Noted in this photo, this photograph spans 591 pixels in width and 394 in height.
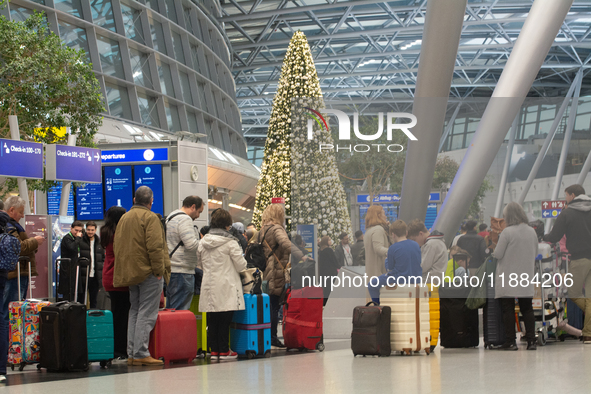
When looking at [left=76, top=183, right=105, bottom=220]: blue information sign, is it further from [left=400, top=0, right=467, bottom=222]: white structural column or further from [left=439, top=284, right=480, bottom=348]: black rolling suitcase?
[left=439, top=284, right=480, bottom=348]: black rolling suitcase

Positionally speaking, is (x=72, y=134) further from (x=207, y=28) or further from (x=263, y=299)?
(x=207, y=28)

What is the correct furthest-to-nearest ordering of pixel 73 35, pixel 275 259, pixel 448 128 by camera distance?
pixel 73 35, pixel 448 128, pixel 275 259

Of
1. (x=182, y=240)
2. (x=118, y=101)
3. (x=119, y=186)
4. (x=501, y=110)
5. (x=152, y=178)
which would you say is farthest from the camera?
(x=118, y=101)

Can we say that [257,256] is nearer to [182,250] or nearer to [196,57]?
[182,250]

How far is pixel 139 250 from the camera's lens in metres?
6.38

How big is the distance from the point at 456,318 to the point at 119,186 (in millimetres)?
9040

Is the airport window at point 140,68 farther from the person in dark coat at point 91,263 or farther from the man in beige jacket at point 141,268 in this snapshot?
the man in beige jacket at point 141,268

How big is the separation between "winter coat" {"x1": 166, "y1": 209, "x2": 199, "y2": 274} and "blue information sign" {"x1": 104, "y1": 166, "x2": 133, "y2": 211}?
7.77 meters

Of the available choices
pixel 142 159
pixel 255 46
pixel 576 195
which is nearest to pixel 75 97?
pixel 142 159

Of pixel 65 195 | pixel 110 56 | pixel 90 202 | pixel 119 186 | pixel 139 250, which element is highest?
pixel 110 56

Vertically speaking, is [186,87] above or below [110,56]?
below

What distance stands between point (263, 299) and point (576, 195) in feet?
12.6

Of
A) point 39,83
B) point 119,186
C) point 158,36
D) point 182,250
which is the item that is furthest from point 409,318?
point 158,36

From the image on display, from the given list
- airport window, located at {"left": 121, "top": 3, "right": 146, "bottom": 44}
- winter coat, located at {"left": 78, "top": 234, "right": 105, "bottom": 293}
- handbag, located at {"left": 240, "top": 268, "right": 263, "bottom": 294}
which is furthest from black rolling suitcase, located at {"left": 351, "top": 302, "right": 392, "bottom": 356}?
airport window, located at {"left": 121, "top": 3, "right": 146, "bottom": 44}
